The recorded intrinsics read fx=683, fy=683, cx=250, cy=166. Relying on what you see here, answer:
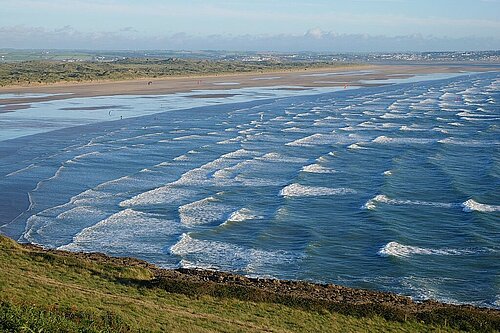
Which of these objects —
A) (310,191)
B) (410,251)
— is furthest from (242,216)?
(410,251)

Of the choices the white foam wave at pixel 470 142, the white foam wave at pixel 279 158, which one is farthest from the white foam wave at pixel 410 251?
the white foam wave at pixel 470 142

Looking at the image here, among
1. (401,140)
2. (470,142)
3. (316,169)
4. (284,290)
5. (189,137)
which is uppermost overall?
(284,290)

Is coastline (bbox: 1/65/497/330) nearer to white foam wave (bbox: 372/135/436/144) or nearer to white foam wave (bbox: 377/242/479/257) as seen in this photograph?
white foam wave (bbox: 377/242/479/257)

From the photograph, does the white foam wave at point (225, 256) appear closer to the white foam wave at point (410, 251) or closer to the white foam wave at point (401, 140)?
the white foam wave at point (410, 251)

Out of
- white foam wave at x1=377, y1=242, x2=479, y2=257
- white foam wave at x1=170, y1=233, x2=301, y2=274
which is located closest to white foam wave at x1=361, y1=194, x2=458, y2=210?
white foam wave at x1=377, y1=242, x2=479, y2=257

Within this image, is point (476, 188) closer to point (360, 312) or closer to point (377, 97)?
point (360, 312)

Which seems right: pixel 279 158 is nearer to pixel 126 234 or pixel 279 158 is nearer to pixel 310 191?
Answer: pixel 310 191
